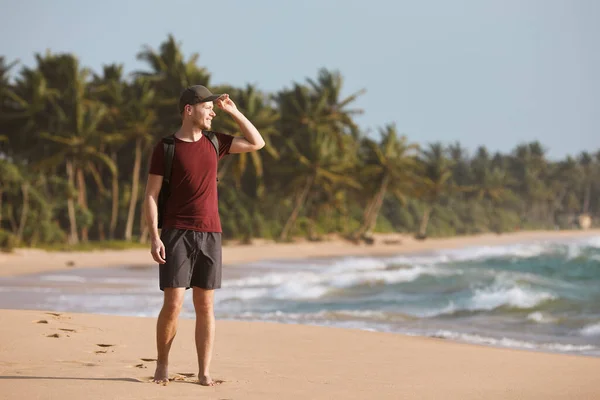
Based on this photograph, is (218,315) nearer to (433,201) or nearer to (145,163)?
(145,163)

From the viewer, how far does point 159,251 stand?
4102mm

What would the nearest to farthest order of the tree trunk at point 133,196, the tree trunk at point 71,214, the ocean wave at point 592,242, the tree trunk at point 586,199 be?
the tree trunk at point 71,214, the tree trunk at point 133,196, the ocean wave at point 592,242, the tree trunk at point 586,199

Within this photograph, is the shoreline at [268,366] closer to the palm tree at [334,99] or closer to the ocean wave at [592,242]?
the palm tree at [334,99]

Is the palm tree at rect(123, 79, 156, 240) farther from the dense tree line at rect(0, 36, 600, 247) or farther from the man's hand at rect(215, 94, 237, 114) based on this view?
the man's hand at rect(215, 94, 237, 114)

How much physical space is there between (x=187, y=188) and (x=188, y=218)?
6.2 inches

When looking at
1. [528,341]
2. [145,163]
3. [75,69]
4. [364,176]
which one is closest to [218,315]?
[528,341]

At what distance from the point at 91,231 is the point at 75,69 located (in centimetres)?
650

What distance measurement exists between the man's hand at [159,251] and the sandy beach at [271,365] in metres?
0.68

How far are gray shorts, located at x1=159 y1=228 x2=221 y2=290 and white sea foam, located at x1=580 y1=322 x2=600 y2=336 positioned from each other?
21.6 ft

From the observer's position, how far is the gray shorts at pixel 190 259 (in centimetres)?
417

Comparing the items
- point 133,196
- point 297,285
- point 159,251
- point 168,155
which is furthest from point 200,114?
point 133,196

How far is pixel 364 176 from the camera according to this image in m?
44.8

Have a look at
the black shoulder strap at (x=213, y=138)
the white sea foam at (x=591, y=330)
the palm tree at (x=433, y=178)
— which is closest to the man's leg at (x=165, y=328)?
the black shoulder strap at (x=213, y=138)

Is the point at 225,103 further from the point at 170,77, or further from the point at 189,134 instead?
the point at 170,77
